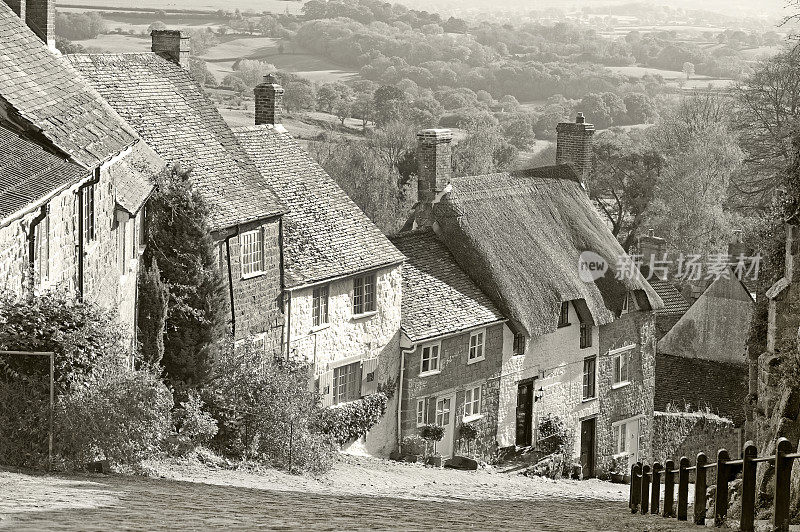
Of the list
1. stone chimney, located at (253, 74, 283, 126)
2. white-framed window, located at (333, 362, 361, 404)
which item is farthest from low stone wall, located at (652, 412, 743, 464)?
stone chimney, located at (253, 74, 283, 126)

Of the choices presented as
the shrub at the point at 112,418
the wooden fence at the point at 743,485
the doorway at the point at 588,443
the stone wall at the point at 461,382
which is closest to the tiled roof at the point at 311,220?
the stone wall at the point at 461,382

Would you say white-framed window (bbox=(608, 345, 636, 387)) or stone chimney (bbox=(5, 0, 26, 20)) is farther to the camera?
white-framed window (bbox=(608, 345, 636, 387))

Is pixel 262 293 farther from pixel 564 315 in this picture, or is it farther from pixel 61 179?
pixel 564 315

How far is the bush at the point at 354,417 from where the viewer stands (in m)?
30.3

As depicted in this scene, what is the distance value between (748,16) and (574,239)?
170737 millimetres

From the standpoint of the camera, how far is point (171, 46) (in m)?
31.0

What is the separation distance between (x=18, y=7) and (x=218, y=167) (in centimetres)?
616

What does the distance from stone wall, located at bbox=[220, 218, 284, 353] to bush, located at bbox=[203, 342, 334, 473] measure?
3.36 meters

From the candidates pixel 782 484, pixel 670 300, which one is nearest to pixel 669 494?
pixel 782 484

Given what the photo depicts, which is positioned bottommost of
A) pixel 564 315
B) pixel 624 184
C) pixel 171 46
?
pixel 564 315

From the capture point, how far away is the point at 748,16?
655ft

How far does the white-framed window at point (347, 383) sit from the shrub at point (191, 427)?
8.58 m

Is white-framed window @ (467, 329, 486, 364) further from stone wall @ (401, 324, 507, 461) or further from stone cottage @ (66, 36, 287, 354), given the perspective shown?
stone cottage @ (66, 36, 287, 354)

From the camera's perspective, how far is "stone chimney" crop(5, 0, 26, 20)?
23.9m
